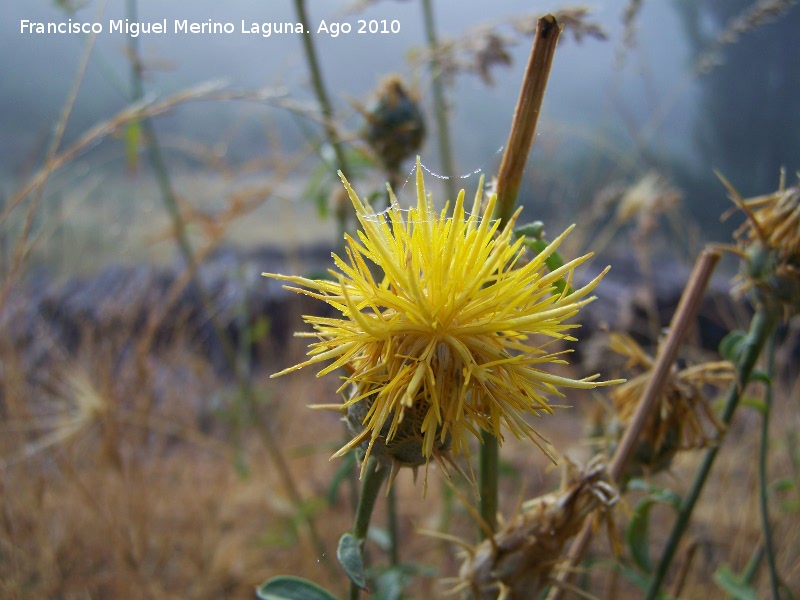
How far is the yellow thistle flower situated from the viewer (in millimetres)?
439

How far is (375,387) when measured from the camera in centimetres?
49

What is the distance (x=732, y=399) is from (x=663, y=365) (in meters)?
0.14

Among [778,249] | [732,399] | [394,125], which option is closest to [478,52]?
[394,125]

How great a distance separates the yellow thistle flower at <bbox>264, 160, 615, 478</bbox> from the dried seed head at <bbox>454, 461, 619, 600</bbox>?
215 mm

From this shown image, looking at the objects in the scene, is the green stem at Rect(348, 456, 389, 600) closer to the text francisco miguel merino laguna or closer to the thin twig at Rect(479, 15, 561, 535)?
the thin twig at Rect(479, 15, 561, 535)

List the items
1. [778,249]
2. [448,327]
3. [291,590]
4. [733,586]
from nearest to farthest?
[448,327], [291,590], [778,249], [733,586]

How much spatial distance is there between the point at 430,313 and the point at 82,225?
16.7 ft

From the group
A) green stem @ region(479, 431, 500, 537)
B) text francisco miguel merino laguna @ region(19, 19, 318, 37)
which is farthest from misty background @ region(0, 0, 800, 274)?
green stem @ region(479, 431, 500, 537)

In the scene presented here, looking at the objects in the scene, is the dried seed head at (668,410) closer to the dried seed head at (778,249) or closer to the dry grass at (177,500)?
the dried seed head at (778,249)

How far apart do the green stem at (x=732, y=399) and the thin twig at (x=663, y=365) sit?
0.11m

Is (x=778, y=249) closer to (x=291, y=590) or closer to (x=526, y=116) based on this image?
(x=526, y=116)

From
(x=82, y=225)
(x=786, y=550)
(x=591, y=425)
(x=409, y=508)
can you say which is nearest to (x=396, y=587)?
(x=591, y=425)

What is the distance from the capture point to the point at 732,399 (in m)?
0.72

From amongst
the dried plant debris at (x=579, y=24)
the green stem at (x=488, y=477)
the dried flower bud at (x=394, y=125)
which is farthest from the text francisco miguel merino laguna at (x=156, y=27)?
the green stem at (x=488, y=477)
